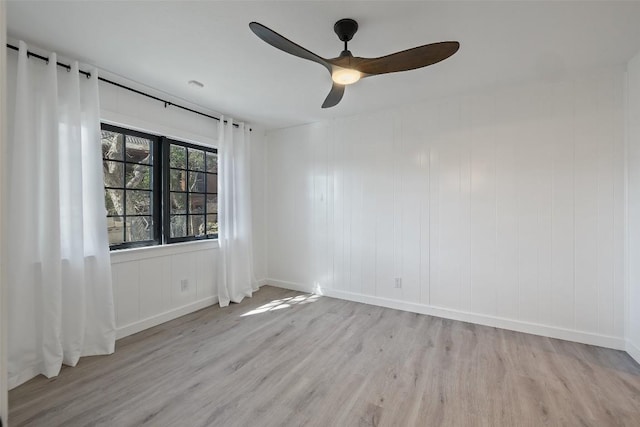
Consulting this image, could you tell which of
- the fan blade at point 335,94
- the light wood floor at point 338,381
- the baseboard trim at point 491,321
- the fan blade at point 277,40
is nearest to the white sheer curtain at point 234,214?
the light wood floor at point 338,381

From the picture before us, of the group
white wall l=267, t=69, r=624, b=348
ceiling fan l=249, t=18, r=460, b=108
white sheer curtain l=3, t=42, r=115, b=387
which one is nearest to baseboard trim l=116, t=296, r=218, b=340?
white sheer curtain l=3, t=42, r=115, b=387

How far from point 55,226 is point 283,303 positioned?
2.46m

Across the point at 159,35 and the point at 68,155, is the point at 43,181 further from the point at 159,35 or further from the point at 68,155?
the point at 159,35

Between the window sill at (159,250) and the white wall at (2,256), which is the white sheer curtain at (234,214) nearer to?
the window sill at (159,250)

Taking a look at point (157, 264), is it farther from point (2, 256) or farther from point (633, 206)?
point (633, 206)

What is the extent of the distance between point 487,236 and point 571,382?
1.38 metres

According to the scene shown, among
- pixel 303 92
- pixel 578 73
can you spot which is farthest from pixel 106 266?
pixel 578 73

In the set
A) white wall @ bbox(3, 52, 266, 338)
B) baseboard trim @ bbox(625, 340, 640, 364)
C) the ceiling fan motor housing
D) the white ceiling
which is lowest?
baseboard trim @ bbox(625, 340, 640, 364)

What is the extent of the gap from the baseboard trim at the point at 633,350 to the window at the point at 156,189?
438 centimetres

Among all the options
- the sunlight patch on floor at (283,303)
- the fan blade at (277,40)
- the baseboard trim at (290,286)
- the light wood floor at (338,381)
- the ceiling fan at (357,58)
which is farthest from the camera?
the baseboard trim at (290,286)

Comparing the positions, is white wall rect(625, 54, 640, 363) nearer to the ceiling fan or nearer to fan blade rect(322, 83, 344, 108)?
the ceiling fan

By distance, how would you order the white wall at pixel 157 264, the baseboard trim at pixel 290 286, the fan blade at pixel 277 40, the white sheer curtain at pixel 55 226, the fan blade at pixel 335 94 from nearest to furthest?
1. the fan blade at pixel 277 40
2. the white sheer curtain at pixel 55 226
3. the fan blade at pixel 335 94
4. the white wall at pixel 157 264
5. the baseboard trim at pixel 290 286

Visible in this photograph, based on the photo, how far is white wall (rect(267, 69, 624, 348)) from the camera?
2.56 metres

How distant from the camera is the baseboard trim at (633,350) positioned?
227 cm
